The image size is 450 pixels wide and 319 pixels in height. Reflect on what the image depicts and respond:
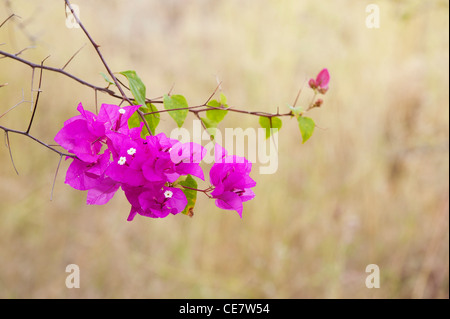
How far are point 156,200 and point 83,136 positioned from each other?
10 cm

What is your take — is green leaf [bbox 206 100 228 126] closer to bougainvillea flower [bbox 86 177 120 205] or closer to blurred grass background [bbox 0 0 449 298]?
bougainvillea flower [bbox 86 177 120 205]

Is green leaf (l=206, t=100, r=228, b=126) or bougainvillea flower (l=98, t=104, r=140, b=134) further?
green leaf (l=206, t=100, r=228, b=126)

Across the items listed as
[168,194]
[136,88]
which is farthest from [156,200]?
[136,88]

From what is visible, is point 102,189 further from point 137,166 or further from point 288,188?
point 288,188

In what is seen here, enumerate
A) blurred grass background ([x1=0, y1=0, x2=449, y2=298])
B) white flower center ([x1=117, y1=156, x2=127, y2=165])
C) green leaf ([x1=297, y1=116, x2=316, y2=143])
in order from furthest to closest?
blurred grass background ([x1=0, y1=0, x2=449, y2=298]) → green leaf ([x1=297, y1=116, x2=316, y2=143]) → white flower center ([x1=117, y1=156, x2=127, y2=165])

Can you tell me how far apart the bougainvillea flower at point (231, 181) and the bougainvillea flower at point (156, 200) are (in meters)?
0.04

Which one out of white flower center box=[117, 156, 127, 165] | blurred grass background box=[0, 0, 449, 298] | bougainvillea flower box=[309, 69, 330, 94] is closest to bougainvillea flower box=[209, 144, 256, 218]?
white flower center box=[117, 156, 127, 165]

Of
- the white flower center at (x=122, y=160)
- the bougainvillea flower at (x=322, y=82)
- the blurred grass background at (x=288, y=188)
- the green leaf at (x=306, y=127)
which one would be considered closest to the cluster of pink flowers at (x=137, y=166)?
the white flower center at (x=122, y=160)

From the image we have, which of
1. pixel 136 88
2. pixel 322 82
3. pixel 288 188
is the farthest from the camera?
pixel 288 188

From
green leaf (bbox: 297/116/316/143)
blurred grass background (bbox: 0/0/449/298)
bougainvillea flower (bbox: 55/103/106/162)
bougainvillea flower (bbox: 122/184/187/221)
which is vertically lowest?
bougainvillea flower (bbox: 122/184/187/221)

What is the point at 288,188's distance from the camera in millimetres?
2045

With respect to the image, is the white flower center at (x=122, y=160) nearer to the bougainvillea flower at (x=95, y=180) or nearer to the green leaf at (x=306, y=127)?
the bougainvillea flower at (x=95, y=180)

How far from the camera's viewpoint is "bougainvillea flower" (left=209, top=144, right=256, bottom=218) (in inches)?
20.8

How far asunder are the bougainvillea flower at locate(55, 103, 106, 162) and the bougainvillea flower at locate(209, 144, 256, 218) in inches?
5.0
